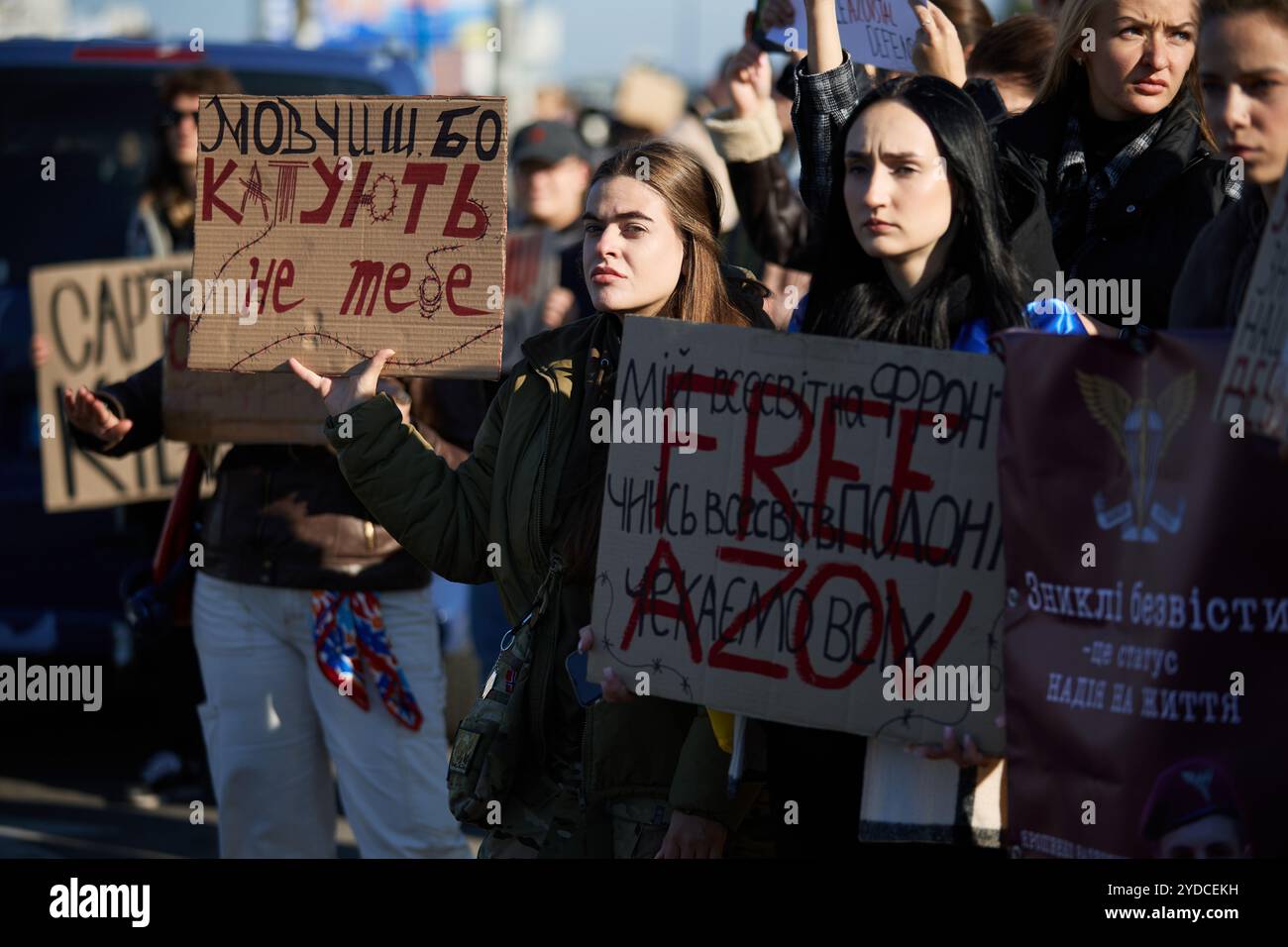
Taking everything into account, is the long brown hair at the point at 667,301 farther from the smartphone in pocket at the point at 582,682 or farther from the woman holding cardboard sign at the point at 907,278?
the woman holding cardboard sign at the point at 907,278

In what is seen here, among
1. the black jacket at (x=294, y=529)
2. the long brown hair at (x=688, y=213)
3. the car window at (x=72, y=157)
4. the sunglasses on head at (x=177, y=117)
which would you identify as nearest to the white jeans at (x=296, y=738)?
the black jacket at (x=294, y=529)

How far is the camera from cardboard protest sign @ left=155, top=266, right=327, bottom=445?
14.6ft

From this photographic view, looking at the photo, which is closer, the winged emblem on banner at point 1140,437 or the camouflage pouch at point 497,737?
the winged emblem on banner at point 1140,437

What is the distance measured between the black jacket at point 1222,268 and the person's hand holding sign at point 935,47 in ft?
4.03

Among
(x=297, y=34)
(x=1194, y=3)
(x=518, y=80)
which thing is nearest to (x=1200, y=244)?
(x=1194, y=3)

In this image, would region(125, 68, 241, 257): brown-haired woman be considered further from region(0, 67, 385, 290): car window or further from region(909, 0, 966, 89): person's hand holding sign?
region(909, 0, 966, 89): person's hand holding sign

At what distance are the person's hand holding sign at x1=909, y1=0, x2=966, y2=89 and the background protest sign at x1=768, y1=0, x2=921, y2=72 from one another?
0.04 meters

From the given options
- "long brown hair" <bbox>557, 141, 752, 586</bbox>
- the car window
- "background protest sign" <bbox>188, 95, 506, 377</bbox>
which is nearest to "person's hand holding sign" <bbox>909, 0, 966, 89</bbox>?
"long brown hair" <bbox>557, 141, 752, 586</bbox>

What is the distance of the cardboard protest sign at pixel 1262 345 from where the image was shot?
231 centimetres

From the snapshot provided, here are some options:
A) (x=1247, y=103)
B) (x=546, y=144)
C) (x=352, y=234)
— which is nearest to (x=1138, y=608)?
(x=1247, y=103)

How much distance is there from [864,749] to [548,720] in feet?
2.13

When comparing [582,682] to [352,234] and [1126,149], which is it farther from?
[1126,149]

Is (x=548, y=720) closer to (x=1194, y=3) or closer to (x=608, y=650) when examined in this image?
(x=608, y=650)

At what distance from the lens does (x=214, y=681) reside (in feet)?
15.2
